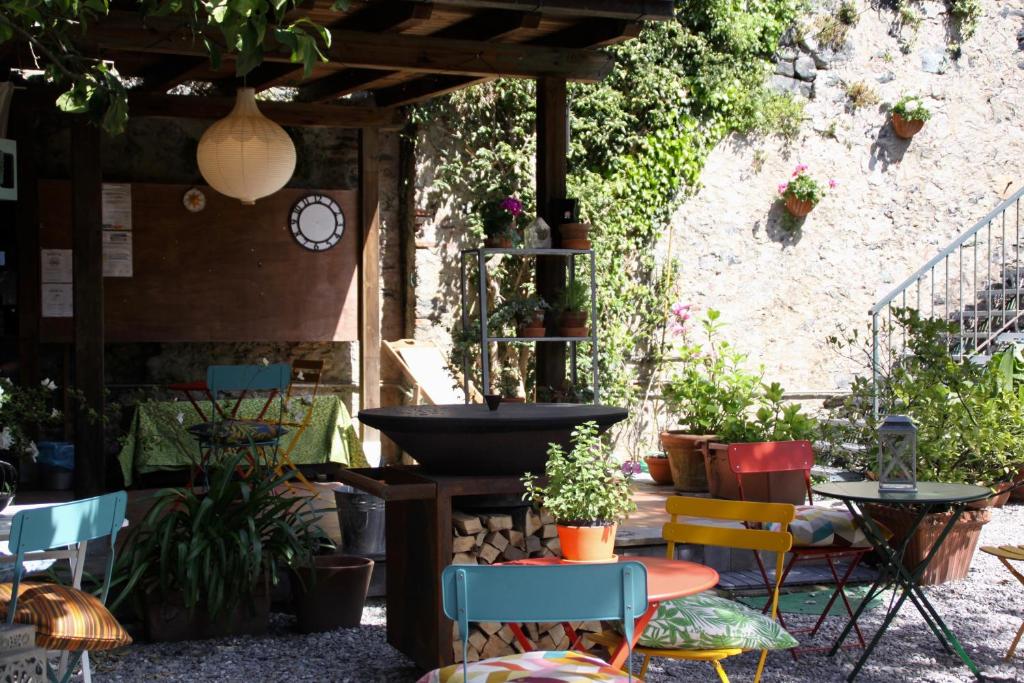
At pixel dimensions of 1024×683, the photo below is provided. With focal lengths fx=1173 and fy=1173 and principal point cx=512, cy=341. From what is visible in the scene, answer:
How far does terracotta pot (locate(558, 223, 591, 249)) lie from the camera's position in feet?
20.1

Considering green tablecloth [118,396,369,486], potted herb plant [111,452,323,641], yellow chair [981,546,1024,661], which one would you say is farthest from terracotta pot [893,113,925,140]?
potted herb plant [111,452,323,641]

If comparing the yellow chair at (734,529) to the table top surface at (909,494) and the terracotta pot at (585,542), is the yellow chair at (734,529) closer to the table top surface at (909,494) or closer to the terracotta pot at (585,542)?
the table top surface at (909,494)

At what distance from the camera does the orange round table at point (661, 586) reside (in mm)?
3018

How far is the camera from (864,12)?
9.80m

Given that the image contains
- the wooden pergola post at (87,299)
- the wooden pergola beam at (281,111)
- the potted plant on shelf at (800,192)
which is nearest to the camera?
the wooden pergola post at (87,299)

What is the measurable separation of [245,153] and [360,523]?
2.16 meters

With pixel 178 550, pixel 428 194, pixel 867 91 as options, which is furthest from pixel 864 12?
pixel 178 550

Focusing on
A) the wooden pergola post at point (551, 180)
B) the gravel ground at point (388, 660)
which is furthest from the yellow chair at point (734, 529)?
the wooden pergola post at point (551, 180)

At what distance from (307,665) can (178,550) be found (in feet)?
2.20

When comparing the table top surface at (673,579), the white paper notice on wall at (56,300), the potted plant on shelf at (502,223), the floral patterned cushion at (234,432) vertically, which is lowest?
the table top surface at (673,579)

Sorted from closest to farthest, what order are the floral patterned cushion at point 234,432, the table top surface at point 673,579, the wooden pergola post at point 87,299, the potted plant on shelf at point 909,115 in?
1. the table top surface at point 673,579
2. the wooden pergola post at point 87,299
3. the floral patterned cushion at point 234,432
4. the potted plant on shelf at point 909,115

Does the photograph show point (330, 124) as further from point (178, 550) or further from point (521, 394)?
point (178, 550)

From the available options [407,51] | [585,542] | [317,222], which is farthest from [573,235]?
[585,542]

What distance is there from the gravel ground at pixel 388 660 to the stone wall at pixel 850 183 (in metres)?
4.63
